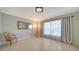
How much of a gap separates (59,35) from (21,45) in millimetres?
1029

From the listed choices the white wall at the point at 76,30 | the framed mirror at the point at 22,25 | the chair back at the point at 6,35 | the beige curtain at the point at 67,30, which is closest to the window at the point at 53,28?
the beige curtain at the point at 67,30

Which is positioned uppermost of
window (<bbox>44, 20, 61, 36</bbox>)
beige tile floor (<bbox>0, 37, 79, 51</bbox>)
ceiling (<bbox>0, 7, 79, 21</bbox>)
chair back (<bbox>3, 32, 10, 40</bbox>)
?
ceiling (<bbox>0, 7, 79, 21</bbox>)

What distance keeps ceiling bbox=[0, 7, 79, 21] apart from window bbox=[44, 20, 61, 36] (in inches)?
7.4

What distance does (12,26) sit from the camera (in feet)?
7.22

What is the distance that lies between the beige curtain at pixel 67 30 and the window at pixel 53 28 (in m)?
0.10

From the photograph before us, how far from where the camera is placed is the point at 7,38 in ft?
7.13

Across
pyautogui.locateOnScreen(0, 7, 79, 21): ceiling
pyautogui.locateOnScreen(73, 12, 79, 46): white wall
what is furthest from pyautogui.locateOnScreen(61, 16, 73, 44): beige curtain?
pyautogui.locateOnScreen(0, 7, 79, 21): ceiling

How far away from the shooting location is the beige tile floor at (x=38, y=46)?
214 cm

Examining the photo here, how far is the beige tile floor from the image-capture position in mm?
2137

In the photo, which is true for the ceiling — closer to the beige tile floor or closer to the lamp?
the lamp

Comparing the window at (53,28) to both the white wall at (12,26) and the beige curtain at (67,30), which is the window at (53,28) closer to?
the beige curtain at (67,30)
